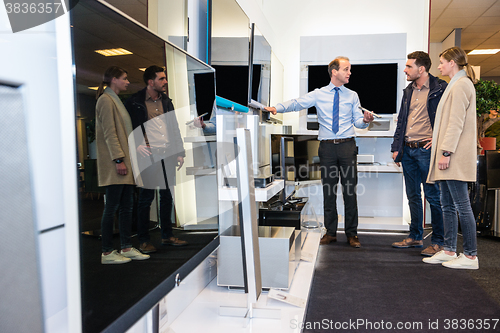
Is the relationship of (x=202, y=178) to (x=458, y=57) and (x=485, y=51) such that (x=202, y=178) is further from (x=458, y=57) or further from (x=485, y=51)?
(x=485, y=51)

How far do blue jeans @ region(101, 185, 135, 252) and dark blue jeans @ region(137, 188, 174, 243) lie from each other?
0.12 feet

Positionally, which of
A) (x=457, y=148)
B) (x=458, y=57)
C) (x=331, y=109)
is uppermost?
(x=458, y=57)

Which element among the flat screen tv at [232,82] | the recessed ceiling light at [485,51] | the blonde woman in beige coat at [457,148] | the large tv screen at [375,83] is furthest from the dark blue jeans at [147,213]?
the recessed ceiling light at [485,51]

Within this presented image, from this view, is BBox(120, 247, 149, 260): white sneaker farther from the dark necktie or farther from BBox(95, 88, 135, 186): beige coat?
the dark necktie

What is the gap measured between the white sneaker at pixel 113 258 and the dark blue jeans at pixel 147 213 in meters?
0.07

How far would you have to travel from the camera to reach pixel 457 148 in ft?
8.50

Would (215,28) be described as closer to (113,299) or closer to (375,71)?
(113,299)

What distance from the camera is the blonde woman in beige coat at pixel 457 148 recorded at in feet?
8.39

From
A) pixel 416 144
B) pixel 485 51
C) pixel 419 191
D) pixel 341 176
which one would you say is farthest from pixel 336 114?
pixel 485 51

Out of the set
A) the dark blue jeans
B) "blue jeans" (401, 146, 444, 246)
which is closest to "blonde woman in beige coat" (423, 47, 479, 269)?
"blue jeans" (401, 146, 444, 246)

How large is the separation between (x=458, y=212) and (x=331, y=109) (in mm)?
1349

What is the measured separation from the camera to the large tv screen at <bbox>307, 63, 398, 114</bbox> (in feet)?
13.6

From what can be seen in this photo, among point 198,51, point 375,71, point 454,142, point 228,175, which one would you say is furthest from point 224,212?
point 375,71

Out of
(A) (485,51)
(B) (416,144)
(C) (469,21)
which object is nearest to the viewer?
(B) (416,144)
